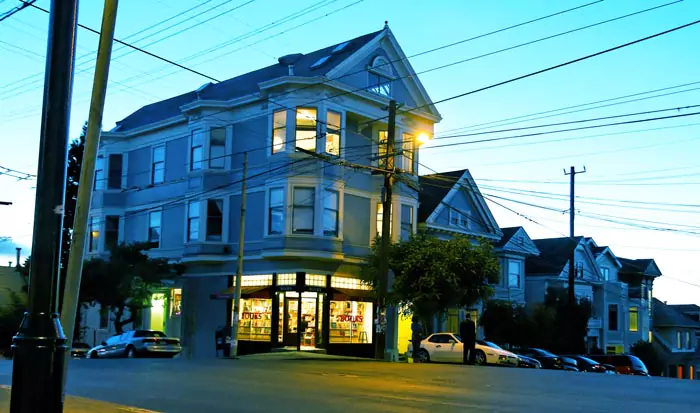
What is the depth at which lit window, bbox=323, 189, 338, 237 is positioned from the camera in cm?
3503

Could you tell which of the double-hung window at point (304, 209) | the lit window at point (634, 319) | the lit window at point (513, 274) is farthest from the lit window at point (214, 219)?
the lit window at point (634, 319)

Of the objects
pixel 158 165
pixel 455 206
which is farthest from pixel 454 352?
pixel 158 165

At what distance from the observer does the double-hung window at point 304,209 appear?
34656mm

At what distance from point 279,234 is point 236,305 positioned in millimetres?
4468

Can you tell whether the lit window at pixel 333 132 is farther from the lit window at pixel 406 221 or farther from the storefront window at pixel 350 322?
the storefront window at pixel 350 322

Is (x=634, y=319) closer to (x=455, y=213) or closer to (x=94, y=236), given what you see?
(x=455, y=213)

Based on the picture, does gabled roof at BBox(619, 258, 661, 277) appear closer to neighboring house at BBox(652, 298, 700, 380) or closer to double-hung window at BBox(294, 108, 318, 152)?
neighboring house at BBox(652, 298, 700, 380)

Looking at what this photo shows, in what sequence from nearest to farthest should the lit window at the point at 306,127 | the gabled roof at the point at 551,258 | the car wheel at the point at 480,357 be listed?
1. the car wheel at the point at 480,357
2. the lit window at the point at 306,127
3. the gabled roof at the point at 551,258

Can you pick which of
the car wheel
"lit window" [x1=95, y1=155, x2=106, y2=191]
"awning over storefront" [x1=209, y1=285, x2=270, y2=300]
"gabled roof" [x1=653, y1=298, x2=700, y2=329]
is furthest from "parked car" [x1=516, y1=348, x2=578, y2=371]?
"gabled roof" [x1=653, y1=298, x2=700, y2=329]

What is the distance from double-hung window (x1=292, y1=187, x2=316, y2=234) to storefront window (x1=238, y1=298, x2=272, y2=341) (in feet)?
12.6

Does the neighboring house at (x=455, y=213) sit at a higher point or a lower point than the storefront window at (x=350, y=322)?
higher

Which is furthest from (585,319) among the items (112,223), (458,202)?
(112,223)

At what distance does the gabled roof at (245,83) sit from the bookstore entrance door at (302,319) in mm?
9899

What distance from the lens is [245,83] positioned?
41.0 m
